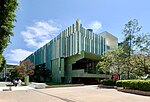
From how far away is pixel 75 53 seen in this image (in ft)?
173

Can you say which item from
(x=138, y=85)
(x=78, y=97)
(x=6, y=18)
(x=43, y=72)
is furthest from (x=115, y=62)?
(x=43, y=72)

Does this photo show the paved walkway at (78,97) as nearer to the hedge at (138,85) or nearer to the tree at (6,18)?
the hedge at (138,85)

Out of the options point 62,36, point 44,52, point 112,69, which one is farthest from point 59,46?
point 112,69

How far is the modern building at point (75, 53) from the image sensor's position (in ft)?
173

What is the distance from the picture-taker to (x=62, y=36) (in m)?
59.0

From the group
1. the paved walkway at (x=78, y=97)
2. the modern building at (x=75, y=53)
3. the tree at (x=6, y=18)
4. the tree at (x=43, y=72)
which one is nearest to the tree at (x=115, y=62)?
the paved walkway at (x=78, y=97)

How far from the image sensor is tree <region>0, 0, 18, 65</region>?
9.88m

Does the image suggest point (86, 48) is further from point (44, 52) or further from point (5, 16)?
point (5, 16)

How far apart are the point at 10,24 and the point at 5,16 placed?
16.3 inches

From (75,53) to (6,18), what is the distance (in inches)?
1683

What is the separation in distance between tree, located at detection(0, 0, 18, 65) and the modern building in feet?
135

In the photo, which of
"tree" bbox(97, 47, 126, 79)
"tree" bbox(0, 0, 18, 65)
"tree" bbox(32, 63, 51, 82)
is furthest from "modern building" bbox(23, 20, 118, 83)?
"tree" bbox(0, 0, 18, 65)

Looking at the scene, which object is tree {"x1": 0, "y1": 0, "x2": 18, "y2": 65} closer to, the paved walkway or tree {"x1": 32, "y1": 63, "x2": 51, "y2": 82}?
the paved walkway

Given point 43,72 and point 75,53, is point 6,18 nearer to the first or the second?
point 75,53
